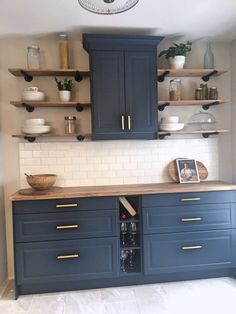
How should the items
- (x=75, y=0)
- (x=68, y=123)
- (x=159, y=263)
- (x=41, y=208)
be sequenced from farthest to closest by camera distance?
(x=68, y=123) → (x=159, y=263) → (x=41, y=208) → (x=75, y=0)

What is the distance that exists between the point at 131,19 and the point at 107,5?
0.68 metres

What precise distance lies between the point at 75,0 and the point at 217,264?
259 cm

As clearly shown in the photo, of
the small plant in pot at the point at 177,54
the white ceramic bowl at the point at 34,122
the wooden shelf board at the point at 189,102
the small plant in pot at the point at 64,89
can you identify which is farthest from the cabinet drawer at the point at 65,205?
the small plant in pot at the point at 177,54

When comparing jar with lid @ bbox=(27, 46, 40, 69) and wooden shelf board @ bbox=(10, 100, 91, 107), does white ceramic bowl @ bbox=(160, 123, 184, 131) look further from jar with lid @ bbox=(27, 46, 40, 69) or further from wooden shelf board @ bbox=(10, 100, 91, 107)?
jar with lid @ bbox=(27, 46, 40, 69)

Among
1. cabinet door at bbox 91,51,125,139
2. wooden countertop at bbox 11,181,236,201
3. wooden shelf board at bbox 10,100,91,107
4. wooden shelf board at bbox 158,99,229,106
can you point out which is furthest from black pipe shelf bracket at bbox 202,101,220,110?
wooden shelf board at bbox 10,100,91,107

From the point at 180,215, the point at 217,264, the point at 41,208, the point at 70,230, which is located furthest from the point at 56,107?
the point at 217,264

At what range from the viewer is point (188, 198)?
2.52 metres

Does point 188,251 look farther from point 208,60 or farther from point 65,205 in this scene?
point 208,60

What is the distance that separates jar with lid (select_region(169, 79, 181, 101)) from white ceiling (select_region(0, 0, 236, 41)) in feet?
1.53

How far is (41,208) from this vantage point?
7.69ft

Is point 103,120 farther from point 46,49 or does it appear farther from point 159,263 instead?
point 159,263

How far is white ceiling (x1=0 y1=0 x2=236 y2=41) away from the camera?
2088 millimetres

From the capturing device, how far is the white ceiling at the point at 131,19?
2088 millimetres

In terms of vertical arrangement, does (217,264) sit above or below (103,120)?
below
